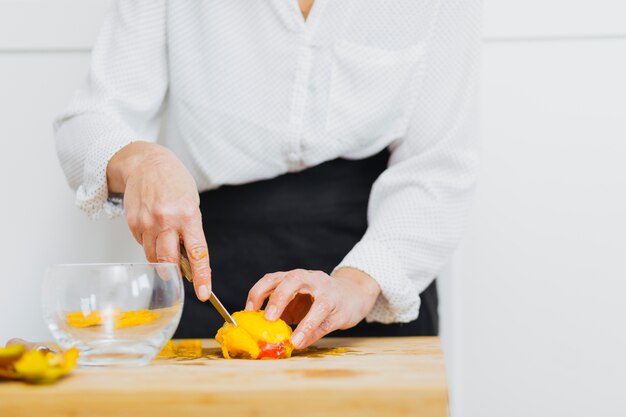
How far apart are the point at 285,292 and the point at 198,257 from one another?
0.10m

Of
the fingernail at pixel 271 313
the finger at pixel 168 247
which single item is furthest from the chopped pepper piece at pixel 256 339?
the finger at pixel 168 247

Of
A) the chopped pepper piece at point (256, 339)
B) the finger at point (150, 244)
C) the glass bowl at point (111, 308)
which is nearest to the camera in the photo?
the glass bowl at point (111, 308)

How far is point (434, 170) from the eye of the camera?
4.31 feet

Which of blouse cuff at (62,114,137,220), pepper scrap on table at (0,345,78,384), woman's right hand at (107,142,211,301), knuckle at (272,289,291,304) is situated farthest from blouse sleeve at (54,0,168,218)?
pepper scrap on table at (0,345,78,384)

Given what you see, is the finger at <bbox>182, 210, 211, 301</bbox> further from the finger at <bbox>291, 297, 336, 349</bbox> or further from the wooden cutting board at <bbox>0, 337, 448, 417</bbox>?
the wooden cutting board at <bbox>0, 337, 448, 417</bbox>

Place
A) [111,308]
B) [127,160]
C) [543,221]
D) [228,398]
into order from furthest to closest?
[543,221], [127,160], [111,308], [228,398]

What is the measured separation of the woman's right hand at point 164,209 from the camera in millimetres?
933

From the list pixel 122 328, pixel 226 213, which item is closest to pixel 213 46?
pixel 226 213

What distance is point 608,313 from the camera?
157 cm

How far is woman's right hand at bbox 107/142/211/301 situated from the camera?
933mm

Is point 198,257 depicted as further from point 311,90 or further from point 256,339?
point 311,90

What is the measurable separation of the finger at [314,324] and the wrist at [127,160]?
28 centimetres

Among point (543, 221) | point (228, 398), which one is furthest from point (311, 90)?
point (228, 398)

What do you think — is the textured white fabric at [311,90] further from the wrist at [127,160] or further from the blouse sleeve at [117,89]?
the wrist at [127,160]
